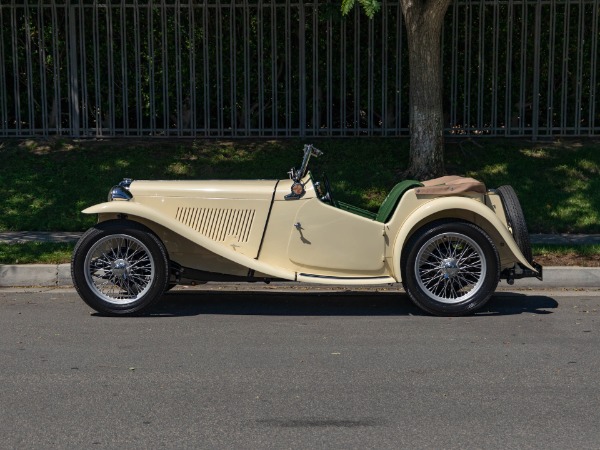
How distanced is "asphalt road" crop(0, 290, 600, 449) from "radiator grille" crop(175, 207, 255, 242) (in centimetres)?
70

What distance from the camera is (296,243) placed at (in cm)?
795

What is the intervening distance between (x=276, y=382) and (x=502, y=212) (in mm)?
3189

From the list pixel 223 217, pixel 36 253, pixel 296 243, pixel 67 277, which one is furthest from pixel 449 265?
pixel 36 253

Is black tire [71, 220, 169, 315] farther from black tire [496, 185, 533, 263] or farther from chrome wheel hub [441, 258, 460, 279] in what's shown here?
black tire [496, 185, 533, 263]

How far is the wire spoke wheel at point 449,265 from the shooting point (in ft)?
26.1

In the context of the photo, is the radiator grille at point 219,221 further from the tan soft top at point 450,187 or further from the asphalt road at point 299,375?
the tan soft top at point 450,187

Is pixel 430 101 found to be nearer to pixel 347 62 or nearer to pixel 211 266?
pixel 347 62

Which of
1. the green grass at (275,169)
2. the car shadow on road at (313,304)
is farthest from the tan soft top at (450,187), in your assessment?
the green grass at (275,169)

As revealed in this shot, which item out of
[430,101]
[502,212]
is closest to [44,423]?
[502,212]

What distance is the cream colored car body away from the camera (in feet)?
25.9

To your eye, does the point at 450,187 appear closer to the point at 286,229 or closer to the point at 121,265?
the point at 286,229

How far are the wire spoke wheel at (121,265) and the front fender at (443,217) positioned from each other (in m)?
2.06

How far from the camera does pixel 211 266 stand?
8102 millimetres

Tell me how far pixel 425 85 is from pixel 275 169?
244 centimetres
